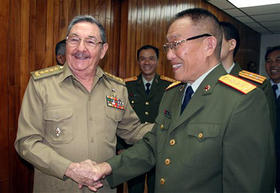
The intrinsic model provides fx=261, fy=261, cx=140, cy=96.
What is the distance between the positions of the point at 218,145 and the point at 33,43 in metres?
2.21

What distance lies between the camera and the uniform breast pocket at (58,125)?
157 centimetres

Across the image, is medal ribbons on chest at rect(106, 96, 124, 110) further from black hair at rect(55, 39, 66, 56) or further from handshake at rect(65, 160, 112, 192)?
black hair at rect(55, 39, 66, 56)

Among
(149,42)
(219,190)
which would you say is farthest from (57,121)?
(149,42)

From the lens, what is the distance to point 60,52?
9.16 feet

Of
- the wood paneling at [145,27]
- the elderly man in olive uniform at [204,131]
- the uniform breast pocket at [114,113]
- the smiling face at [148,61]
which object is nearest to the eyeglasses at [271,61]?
the smiling face at [148,61]

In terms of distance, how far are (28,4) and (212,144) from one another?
2.28m

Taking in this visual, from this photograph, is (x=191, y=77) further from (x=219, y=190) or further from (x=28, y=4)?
(x=28, y=4)

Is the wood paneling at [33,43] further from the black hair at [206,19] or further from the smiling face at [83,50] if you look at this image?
the black hair at [206,19]

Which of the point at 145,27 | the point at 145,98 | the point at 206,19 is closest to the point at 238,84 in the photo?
the point at 206,19

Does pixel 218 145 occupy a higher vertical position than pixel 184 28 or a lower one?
lower

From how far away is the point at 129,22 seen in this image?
3.80 m

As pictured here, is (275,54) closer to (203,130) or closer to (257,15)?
(203,130)

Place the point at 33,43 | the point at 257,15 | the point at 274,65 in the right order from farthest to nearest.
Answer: the point at 257,15 → the point at 274,65 → the point at 33,43

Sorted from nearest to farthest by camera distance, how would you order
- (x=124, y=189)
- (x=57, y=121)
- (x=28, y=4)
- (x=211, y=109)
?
(x=211, y=109), (x=57, y=121), (x=28, y=4), (x=124, y=189)
